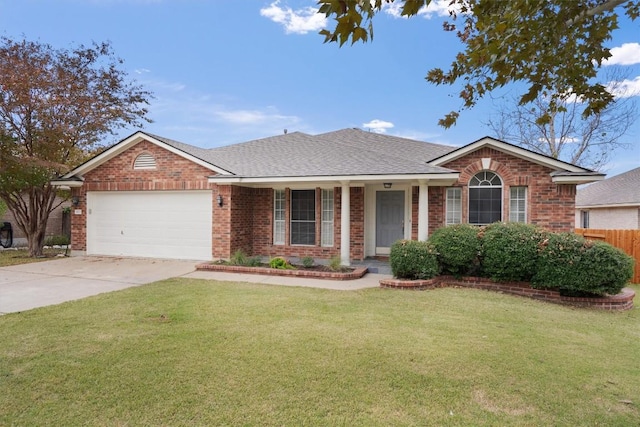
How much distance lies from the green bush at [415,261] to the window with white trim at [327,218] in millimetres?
3666

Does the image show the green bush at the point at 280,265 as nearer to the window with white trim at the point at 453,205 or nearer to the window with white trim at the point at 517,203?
the window with white trim at the point at 453,205

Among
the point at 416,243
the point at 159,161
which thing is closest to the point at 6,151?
the point at 159,161

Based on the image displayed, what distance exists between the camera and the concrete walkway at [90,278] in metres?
7.31

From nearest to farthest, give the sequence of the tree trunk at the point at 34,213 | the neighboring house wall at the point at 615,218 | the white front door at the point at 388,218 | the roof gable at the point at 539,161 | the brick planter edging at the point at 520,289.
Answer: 1. the brick planter edging at the point at 520,289
2. the roof gable at the point at 539,161
3. the white front door at the point at 388,218
4. the tree trunk at the point at 34,213
5. the neighboring house wall at the point at 615,218

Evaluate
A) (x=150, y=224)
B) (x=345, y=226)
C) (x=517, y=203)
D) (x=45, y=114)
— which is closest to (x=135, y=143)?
(x=150, y=224)

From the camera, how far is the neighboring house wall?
18.7 meters

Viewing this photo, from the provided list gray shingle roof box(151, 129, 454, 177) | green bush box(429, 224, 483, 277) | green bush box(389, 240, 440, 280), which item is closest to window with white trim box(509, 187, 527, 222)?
gray shingle roof box(151, 129, 454, 177)

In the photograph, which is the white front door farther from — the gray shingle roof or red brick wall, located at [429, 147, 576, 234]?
red brick wall, located at [429, 147, 576, 234]

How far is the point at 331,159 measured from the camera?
12352 millimetres

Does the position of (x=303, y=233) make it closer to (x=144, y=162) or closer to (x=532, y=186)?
(x=144, y=162)

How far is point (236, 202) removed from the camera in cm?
1208

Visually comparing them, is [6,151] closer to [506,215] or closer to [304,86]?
[304,86]

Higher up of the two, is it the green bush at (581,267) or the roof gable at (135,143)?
the roof gable at (135,143)

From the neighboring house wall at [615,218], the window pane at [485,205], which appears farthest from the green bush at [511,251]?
the neighboring house wall at [615,218]
